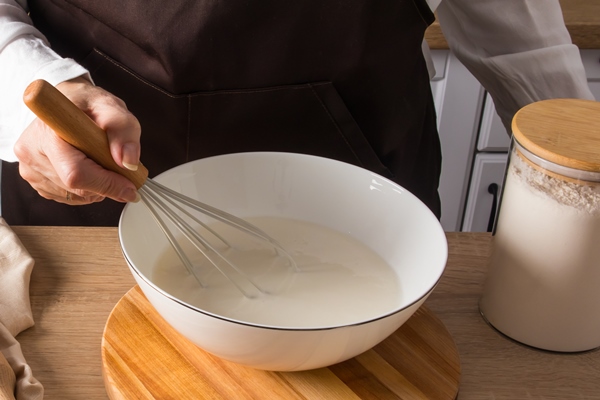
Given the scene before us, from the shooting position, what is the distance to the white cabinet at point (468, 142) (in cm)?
145

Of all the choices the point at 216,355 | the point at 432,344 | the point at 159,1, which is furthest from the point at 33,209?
the point at 432,344

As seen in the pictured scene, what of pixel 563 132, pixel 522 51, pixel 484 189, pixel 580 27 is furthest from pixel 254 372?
pixel 484 189

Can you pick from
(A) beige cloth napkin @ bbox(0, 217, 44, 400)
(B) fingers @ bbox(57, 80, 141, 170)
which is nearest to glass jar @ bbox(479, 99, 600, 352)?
(B) fingers @ bbox(57, 80, 141, 170)

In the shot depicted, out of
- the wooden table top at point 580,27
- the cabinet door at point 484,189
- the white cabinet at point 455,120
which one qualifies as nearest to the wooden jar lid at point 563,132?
the wooden table top at point 580,27

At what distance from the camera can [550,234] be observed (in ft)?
1.93

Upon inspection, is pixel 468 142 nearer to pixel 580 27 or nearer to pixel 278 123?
pixel 580 27

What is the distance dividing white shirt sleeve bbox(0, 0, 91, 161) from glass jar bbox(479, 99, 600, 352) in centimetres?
46

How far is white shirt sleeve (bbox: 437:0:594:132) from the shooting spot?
83cm

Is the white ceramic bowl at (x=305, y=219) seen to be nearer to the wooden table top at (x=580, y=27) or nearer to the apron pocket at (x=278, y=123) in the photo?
the apron pocket at (x=278, y=123)

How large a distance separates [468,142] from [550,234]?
1.01 metres

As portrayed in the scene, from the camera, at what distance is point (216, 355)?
1.88 feet

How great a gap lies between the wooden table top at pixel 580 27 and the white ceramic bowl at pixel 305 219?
0.61 m

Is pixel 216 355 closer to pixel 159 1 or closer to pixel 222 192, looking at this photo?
pixel 222 192

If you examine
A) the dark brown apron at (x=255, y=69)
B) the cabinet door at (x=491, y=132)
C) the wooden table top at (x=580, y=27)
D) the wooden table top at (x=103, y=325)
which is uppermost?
the dark brown apron at (x=255, y=69)
